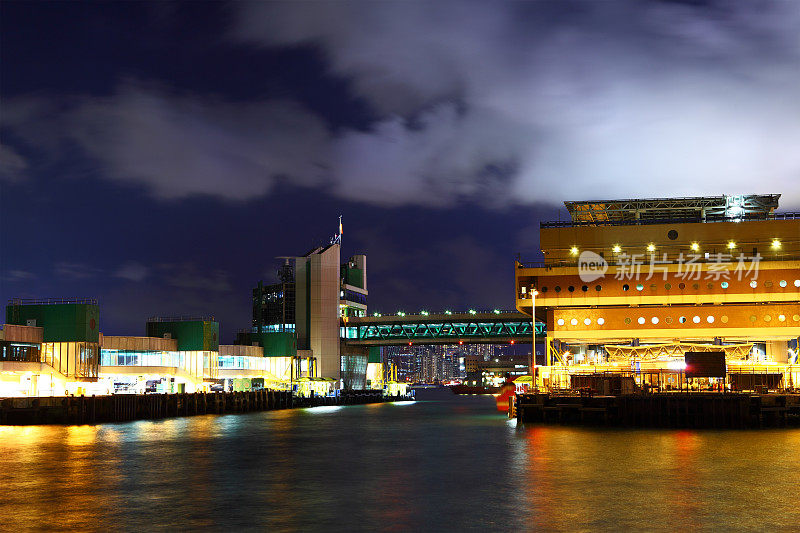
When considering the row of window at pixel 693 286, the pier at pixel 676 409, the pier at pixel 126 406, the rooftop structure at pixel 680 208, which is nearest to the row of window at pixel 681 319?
the row of window at pixel 693 286

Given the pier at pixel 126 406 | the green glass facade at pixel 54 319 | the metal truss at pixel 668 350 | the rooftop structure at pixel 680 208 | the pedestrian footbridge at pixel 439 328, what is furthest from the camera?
the pedestrian footbridge at pixel 439 328

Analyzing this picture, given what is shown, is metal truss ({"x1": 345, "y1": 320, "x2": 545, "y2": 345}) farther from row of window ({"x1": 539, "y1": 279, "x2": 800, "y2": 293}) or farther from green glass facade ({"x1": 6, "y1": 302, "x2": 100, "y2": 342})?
green glass facade ({"x1": 6, "y1": 302, "x2": 100, "y2": 342})

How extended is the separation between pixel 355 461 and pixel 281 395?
3177 inches

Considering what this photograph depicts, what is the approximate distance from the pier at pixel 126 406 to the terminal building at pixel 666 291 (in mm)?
36195

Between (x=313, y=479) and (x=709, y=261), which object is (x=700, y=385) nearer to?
(x=709, y=261)

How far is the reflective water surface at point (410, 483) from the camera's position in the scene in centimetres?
2256

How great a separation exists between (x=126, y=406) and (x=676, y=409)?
47686mm

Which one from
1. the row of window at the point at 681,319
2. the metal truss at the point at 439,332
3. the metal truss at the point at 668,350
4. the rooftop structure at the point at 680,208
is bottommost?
the metal truss at the point at 668,350

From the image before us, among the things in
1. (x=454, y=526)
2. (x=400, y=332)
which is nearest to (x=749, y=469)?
(x=454, y=526)

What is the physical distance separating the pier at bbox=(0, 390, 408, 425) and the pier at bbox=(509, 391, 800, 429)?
37532 millimetres

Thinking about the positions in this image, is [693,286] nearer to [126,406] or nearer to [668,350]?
[668,350]

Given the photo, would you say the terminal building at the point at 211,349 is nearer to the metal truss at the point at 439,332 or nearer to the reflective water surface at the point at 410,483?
the metal truss at the point at 439,332

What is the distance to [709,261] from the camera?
251 ft

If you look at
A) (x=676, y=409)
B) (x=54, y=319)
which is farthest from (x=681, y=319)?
(x=54, y=319)
